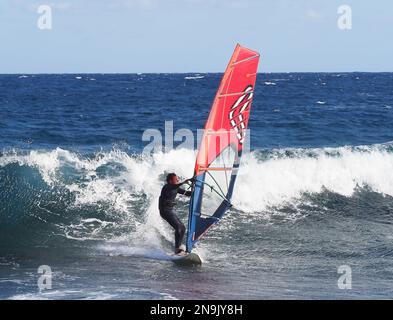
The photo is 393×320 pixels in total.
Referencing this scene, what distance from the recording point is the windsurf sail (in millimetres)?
8586

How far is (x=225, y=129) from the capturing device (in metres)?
8.91

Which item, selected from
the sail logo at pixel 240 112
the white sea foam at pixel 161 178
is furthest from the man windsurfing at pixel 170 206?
the white sea foam at pixel 161 178

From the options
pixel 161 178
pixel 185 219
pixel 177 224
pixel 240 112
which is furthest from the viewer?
pixel 161 178

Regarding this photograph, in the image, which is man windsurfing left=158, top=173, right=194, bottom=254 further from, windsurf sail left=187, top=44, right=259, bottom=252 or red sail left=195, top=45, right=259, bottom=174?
red sail left=195, top=45, right=259, bottom=174

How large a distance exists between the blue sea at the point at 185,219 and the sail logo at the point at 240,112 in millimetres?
1922

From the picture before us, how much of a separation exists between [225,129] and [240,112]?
A: 0.36 meters

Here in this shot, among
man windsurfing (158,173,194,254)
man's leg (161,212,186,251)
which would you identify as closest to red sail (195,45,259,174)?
man windsurfing (158,173,194,254)

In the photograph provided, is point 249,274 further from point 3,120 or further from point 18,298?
point 3,120

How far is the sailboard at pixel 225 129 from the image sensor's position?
859cm

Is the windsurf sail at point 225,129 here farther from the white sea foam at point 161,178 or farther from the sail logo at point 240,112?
the white sea foam at point 161,178

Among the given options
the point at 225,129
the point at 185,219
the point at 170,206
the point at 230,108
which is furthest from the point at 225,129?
the point at 185,219

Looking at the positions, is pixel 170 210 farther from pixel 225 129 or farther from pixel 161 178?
pixel 161 178

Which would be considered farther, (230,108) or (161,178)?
(161,178)

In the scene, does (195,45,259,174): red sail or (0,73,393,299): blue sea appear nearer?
(0,73,393,299): blue sea
